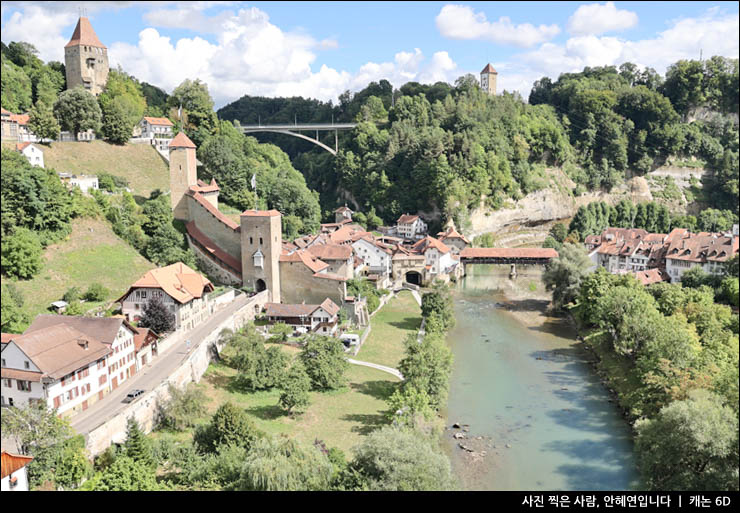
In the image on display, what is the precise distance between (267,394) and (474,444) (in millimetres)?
7098

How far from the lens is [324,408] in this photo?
61.0 feet

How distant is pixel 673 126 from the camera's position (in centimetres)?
6000

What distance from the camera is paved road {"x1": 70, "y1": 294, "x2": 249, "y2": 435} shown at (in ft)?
48.4

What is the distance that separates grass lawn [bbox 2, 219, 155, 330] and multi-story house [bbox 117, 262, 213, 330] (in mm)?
1310

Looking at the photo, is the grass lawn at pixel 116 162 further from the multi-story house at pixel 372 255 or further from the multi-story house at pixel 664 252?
the multi-story house at pixel 664 252

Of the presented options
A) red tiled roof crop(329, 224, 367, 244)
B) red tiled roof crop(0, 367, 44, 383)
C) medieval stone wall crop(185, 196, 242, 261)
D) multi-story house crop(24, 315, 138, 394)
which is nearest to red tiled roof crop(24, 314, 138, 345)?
multi-story house crop(24, 315, 138, 394)

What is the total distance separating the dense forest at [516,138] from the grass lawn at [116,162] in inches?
838

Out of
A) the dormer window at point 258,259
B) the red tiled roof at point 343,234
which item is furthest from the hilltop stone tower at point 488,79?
the dormer window at point 258,259

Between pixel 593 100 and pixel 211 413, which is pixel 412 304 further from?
pixel 593 100

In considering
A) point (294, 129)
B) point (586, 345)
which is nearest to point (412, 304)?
point (586, 345)

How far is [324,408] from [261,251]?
11059mm

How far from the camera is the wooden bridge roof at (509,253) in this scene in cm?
4069

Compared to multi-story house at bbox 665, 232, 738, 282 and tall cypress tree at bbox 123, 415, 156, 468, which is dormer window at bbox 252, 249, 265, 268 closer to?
tall cypress tree at bbox 123, 415, 156, 468

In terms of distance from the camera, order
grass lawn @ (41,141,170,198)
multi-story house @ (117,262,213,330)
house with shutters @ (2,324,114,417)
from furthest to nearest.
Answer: grass lawn @ (41,141,170,198)
multi-story house @ (117,262,213,330)
house with shutters @ (2,324,114,417)
